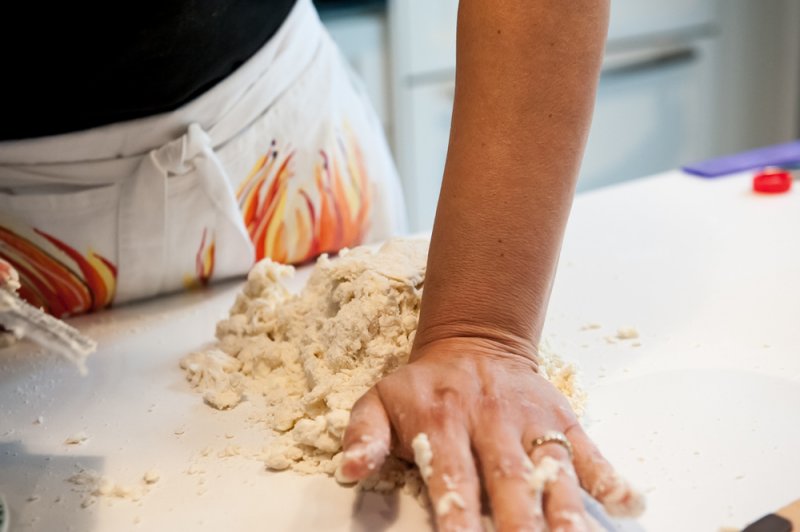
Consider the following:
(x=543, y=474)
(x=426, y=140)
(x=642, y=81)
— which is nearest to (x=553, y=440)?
(x=543, y=474)

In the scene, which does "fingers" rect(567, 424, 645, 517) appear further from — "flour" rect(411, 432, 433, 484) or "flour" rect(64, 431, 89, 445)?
"flour" rect(64, 431, 89, 445)

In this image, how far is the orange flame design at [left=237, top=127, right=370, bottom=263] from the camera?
890mm

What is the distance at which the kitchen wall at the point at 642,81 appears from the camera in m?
1.67

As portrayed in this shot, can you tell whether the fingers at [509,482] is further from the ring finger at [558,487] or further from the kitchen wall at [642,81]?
the kitchen wall at [642,81]

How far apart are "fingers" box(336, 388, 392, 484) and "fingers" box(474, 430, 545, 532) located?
57mm

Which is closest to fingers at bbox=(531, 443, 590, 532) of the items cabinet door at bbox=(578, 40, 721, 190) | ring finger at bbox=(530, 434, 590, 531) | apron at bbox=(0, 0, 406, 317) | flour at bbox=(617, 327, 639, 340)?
ring finger at bbox=(530, 434, 590, 531)

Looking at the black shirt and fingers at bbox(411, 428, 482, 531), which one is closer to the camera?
fingers at bbox(411, 428, 482, 531)

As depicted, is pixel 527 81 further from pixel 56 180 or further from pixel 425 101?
pixel 425 101

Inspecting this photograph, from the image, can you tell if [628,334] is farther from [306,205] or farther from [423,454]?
[306,205]

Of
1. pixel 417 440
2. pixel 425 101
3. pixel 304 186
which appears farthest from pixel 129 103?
pixel 425 101

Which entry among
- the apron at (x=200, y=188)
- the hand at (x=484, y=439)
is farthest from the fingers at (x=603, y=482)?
the apron at (x=200, y=188)

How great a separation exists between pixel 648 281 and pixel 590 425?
262mm

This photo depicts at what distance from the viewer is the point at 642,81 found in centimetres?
196

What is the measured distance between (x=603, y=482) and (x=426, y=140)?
135 centimetres
